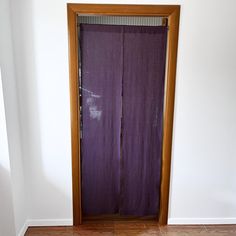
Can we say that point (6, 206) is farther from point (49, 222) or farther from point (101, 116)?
point (101, 116)

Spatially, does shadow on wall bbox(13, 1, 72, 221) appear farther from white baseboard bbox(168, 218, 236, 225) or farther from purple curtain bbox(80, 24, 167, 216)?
white baseboard bbox(168, 218, 236, 225)

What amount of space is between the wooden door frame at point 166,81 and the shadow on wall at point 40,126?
78mm

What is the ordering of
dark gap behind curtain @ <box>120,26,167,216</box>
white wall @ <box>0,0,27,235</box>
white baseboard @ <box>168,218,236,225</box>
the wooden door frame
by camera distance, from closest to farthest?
white wall @ <box>0,0,27,235</box> < the wooden door frame < dark gap behind curtain @ <box>120,26,167,216</box> < white baseboard @ <box>168,218,236,225</box>

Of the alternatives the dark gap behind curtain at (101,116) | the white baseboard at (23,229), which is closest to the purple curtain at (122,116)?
the dark gap behind curtain at (101,116)

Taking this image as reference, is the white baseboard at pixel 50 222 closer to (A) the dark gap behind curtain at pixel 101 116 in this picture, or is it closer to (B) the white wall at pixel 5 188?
(A) the dark gap behind curtain at pixel 101 116

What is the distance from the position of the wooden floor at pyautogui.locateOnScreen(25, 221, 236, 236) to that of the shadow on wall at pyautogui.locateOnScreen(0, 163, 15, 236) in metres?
0.28

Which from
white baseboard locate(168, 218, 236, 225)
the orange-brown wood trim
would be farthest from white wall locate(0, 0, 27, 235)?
white baseboard locate(168, 218, 236, 225)

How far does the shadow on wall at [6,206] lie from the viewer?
5.56ft

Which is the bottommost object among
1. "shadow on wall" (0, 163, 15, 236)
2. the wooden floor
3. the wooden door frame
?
the wooden floor

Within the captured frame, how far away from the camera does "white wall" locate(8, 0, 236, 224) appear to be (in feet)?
5.80

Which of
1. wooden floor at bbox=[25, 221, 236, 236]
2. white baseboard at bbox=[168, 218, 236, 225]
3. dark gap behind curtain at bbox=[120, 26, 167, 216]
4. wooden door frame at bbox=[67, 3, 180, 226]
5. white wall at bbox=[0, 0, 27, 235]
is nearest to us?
white wall at bbox=[0, 0, 27, 235]

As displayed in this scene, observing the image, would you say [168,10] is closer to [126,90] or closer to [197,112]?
[126,90]

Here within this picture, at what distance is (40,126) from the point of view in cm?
190

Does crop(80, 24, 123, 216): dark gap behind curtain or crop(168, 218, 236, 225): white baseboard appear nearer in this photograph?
crop(80, 24, 123, 216): dark gap behind curtain
